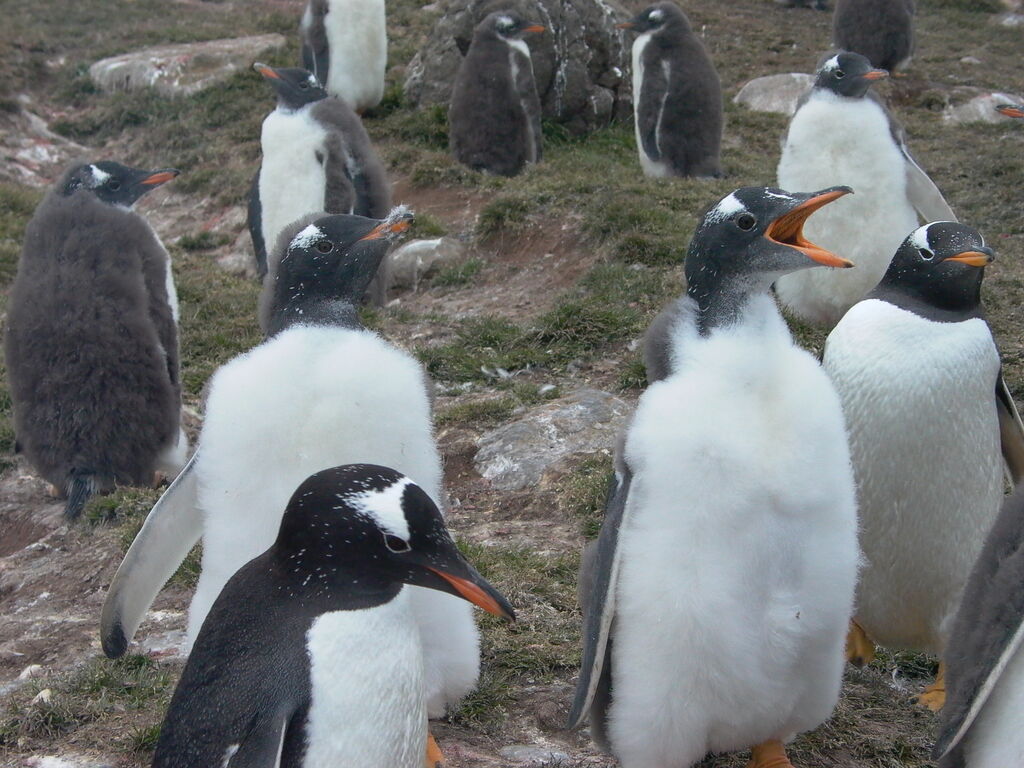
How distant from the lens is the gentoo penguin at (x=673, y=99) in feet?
30.7

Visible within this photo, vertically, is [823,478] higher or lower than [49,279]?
higher

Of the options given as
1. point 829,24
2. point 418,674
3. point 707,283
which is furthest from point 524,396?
point 829,24

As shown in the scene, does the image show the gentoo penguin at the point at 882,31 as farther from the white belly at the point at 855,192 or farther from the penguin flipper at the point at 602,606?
the penguin flipper at the point at 602,606

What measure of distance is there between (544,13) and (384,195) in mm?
3774

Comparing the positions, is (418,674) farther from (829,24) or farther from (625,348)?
(829,24)

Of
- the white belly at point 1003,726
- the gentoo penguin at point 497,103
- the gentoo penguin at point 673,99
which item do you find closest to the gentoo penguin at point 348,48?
the gentoo penguin at point 497,103

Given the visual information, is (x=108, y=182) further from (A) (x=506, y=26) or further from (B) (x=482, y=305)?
(A) (x=506, y=26)

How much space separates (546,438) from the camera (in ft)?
15.8

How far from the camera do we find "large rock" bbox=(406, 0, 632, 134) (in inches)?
412

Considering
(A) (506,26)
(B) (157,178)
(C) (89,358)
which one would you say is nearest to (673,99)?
(A) (506,26)

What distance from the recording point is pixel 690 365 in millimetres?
2719

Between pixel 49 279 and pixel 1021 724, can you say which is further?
pixel 49 279

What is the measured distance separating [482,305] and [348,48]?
18.6 ft

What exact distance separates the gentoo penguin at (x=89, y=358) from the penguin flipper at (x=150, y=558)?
5.72 feet
